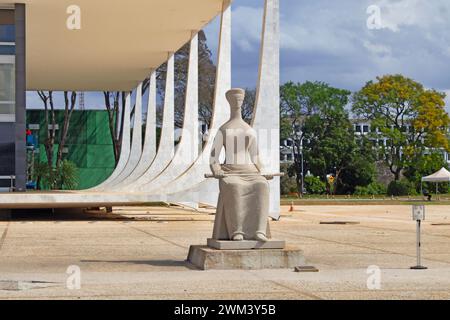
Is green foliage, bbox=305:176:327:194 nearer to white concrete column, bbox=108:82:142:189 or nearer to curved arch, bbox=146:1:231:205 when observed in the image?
white concrete column, bbox=108:82:142:189

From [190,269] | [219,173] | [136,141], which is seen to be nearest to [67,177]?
[136,141]

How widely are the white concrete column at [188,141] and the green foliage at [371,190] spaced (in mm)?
37388

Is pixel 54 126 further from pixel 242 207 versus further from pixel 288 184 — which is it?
pixel 242 207

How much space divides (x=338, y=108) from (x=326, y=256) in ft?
229

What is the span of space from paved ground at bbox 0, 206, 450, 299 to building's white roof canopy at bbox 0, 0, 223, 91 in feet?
36.5

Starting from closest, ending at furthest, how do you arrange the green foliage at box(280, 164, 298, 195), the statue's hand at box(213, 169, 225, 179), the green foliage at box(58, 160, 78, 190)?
the statue's hand at box(213, 169, 225, 179), the green foliage at box(58, 160, 78, 190), the green foliage at box(280, 164, 298, 195)

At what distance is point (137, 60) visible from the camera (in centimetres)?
4722

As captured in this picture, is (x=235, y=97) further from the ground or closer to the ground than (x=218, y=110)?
closer to the ground

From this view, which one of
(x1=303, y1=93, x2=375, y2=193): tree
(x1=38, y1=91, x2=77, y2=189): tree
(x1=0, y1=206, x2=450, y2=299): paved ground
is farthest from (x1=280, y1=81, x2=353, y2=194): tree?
(x1=0, y1=206, x2=450, y2=299): paved ground

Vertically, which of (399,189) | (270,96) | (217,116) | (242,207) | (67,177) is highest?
(270,96)

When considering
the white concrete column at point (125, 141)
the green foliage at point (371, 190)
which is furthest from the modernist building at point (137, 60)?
the green foliage at point (371, 190)

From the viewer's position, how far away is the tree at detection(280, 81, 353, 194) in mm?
81625

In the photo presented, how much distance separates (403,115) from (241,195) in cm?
6765
